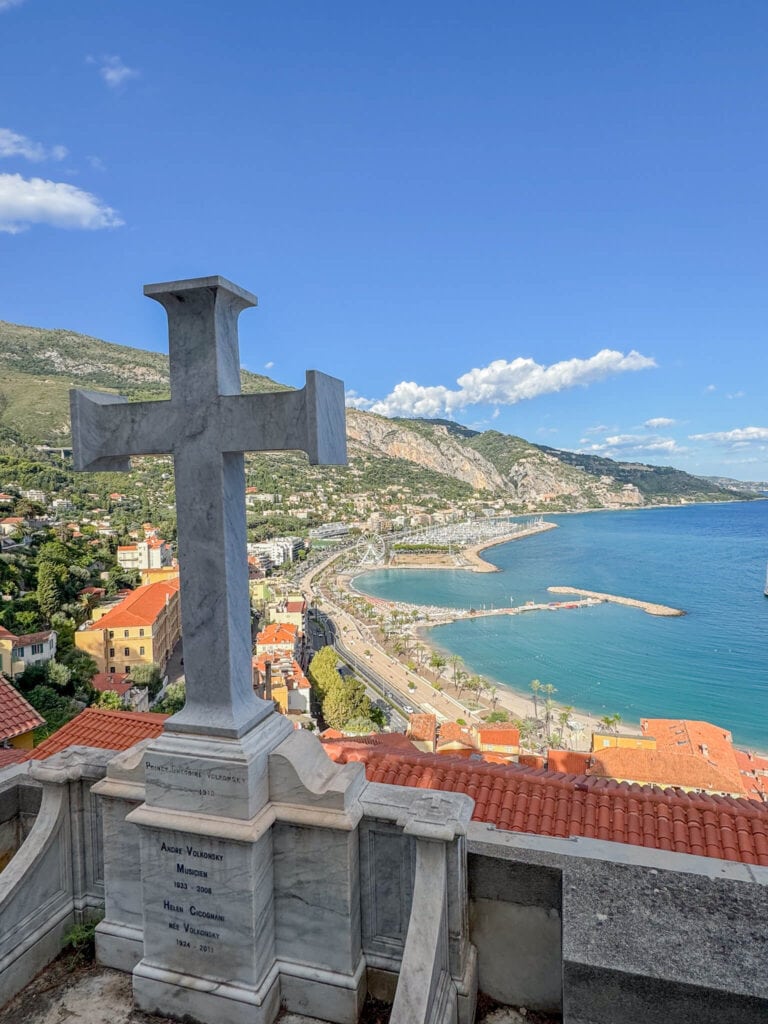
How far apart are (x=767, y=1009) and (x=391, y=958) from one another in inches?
63.7

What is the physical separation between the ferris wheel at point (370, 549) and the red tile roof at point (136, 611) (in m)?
63.9

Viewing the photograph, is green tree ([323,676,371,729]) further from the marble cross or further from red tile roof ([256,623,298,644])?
the marble cross

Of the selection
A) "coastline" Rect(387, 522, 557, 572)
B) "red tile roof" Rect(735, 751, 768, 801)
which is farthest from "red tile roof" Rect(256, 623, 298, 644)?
"coastline" Rect(387, 522, 557, 572)

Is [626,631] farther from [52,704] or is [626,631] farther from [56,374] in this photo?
[56,374]

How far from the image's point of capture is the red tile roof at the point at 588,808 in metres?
3.69

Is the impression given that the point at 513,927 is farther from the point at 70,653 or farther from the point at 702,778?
the point at 70,653

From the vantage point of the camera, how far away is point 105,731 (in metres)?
7.23

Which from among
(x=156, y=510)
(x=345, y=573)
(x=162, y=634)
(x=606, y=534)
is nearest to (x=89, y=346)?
(x=156, y=510)

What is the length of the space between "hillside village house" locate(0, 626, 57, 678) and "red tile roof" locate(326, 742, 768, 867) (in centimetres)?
2124

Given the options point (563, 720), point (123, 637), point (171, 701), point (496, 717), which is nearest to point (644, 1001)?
point (171, 701)

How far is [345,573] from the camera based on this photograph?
90.1 metres

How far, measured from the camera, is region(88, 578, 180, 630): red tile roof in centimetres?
3219

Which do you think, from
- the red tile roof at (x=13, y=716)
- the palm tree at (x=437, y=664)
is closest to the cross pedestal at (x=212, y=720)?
the red tile roof at (x=13, y=716)

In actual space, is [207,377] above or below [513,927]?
above
